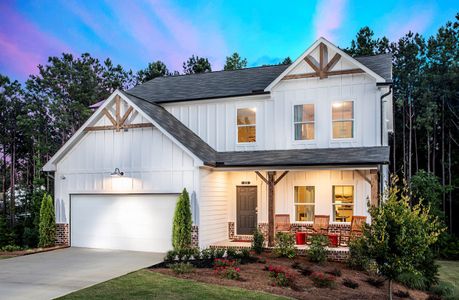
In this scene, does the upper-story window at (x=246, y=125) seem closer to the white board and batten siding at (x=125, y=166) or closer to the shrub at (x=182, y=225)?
the white board and batten siding at (x=125, y=166)

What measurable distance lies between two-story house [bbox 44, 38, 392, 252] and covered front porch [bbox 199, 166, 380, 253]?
37 millimetres

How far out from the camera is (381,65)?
54.6 feet

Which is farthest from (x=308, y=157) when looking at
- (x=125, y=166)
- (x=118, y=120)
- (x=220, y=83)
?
(x=118, y=120)

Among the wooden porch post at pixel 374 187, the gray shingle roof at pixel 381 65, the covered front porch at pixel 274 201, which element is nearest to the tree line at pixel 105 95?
the gray shingle roof at pixel 381 65

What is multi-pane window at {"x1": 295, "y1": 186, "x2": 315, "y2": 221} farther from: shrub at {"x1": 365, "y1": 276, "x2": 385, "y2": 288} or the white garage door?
the white garage door

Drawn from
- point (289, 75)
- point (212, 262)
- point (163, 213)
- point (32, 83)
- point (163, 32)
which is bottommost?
point (212, 262)

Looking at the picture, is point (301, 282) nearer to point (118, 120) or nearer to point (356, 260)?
point (356, 260)

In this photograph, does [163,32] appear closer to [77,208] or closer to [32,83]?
[32,83]

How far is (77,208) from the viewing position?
16.5m

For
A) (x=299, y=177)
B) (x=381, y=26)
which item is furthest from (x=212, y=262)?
(x=381, y=26)

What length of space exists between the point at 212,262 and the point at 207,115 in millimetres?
6937

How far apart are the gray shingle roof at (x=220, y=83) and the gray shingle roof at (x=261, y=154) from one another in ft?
5.61

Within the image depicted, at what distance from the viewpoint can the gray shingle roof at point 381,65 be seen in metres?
15.6

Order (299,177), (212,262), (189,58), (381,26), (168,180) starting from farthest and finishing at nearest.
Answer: (189,58), (381,26), (299,177), (168,180), (212,262)
